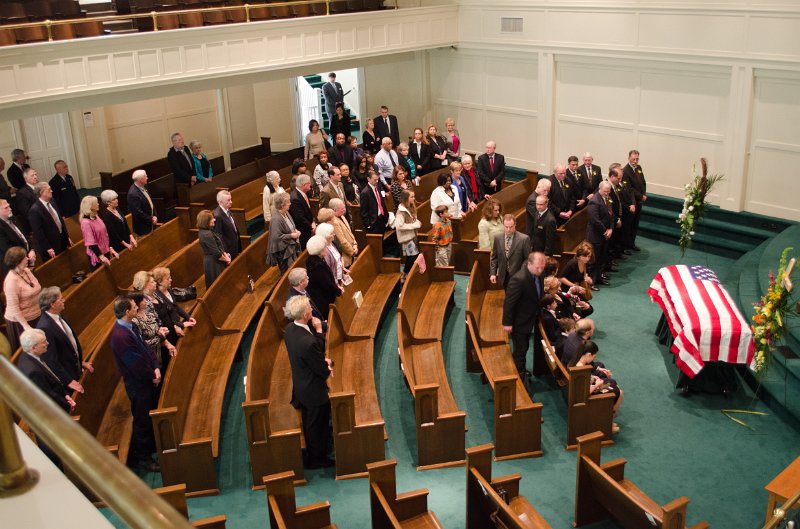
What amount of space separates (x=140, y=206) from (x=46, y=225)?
1209mm

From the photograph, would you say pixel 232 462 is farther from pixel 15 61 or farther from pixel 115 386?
pixel 15 61

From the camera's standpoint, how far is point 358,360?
297 inches

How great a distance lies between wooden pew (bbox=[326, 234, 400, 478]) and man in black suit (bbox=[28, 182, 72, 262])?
3.44 m

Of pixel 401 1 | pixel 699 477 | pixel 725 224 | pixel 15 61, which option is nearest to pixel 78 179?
pixel 15 61

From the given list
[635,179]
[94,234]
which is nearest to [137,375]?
[94,234]

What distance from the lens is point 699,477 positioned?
6543 millimetres

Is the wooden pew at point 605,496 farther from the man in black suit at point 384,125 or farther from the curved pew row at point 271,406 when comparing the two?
the man in black suit at point 384,125

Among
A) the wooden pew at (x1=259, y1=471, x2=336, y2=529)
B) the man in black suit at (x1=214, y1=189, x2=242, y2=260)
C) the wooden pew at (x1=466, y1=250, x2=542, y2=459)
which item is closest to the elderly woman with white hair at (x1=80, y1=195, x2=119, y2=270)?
the man in black suit at (x1=214, y1=189, x2=242, y2=260)

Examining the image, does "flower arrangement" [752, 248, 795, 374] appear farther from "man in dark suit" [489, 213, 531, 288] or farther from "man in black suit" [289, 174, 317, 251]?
"man in black suit" [289, 174, 317, 251]

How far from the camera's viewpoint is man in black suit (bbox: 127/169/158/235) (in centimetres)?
983

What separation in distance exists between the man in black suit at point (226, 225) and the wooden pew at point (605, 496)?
4.77m

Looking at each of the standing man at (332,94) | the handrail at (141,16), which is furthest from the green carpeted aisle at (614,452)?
the standing man at (332,94)

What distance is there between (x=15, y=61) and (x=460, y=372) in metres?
6.35

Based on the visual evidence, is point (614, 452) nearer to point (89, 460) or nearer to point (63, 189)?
point (89, 460)
